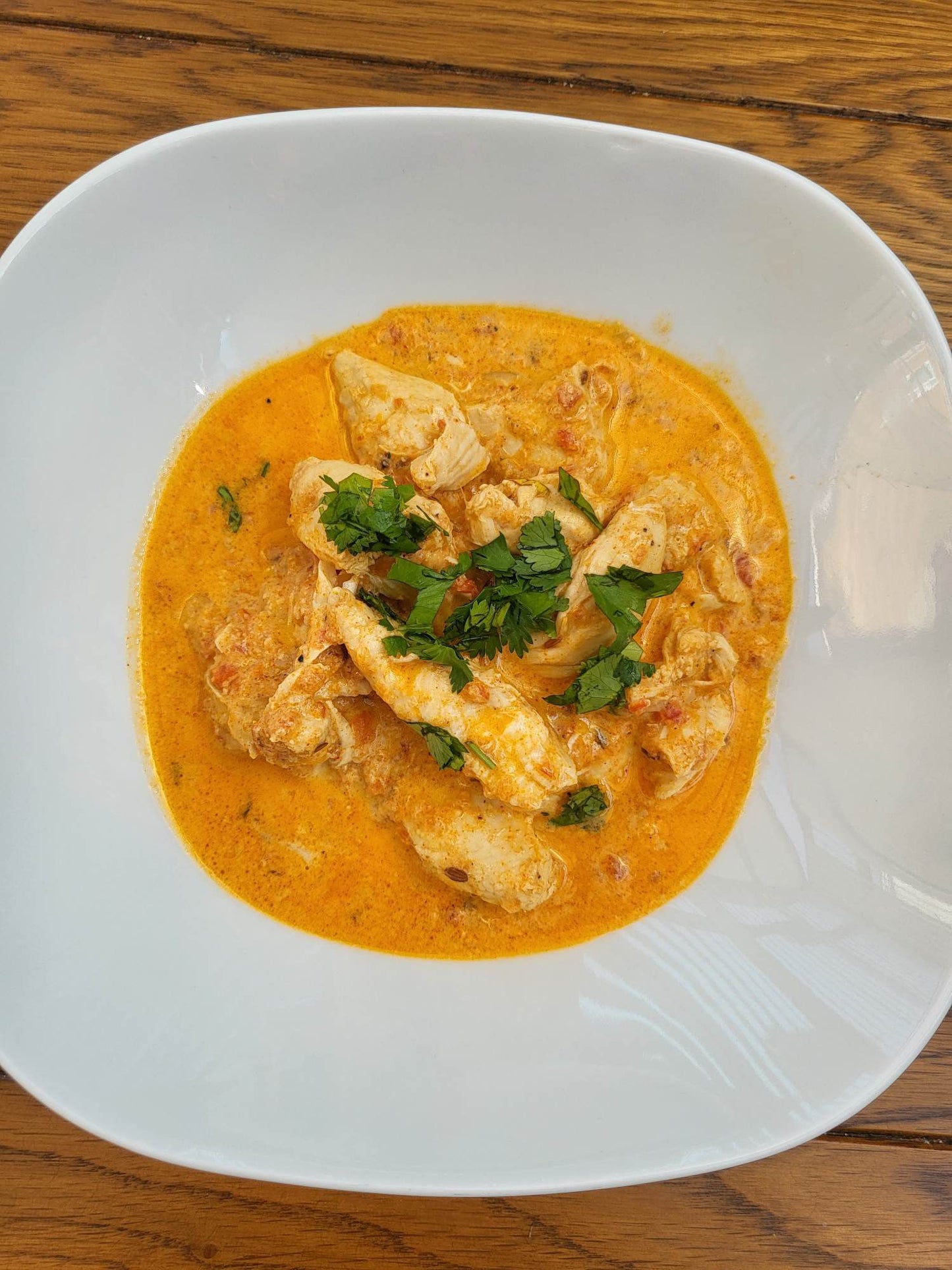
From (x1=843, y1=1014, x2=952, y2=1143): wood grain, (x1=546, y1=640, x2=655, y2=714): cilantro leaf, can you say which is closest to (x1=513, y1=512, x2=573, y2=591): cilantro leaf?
(x1=546, y1=640, x2=655, y2=714): cilantro leaf

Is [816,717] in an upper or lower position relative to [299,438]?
lower

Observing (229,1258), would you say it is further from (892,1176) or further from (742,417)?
(742,417)

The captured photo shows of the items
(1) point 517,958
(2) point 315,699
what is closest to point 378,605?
(2) point 315,699

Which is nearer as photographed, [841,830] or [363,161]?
[363,161]

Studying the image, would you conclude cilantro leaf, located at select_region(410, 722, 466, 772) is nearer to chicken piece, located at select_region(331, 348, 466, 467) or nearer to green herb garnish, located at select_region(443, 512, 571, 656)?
green herb garnish, located at select_region(443, 512, 571, 656)

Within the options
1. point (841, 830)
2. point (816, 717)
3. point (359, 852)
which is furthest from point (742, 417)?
point (359, 852)

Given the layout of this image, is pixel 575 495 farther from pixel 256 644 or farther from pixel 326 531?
pixel 256 644
